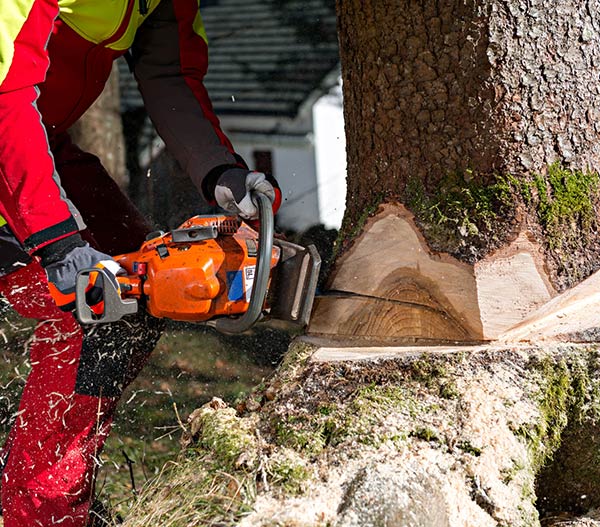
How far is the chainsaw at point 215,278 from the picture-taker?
2141 millimetres

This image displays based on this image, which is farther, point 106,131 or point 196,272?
point 106,131

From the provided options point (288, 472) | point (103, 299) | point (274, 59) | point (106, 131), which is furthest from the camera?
point (274, 59)

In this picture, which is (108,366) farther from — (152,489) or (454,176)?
(454,176)

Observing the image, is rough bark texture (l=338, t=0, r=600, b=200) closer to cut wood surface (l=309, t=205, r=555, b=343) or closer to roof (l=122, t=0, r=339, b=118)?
cut wood surface (l=309, t=205, r=555, b=343)

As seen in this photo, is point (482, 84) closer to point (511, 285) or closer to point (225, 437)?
point (511, 285)

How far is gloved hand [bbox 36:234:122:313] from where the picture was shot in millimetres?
2162

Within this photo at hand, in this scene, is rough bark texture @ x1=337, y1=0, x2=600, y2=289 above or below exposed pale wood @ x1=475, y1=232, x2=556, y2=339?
above

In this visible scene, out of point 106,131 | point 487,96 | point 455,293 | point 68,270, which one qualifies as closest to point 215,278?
point 68,270

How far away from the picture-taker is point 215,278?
217cm

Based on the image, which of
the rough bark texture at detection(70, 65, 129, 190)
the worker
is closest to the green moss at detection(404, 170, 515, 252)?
the worker

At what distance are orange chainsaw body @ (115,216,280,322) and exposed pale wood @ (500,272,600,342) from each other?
2.52 ft

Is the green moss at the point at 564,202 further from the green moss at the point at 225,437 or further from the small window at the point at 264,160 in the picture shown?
the small window at the point at 264,160

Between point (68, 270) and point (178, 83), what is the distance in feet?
3.28

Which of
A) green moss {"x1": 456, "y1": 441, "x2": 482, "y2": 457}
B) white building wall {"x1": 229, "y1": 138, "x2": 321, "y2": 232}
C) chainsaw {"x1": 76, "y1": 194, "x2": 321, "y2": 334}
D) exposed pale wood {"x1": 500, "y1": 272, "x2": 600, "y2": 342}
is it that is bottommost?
white building wall {"x1": 229, "y1": 138, "x2": 321, "y2": 232}
